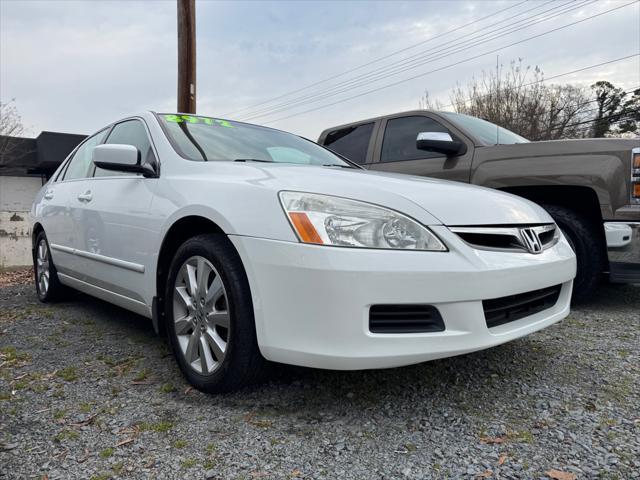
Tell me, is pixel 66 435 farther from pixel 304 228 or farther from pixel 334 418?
pixel 304 228

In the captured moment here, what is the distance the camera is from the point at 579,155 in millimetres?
3551

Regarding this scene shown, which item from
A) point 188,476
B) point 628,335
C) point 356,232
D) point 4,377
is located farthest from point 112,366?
point 628,335

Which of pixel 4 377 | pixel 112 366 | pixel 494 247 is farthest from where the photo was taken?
pixel 112 366

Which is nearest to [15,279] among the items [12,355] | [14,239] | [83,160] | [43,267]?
[43,267]

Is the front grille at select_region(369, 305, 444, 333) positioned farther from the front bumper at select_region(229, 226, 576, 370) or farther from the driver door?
the driver door

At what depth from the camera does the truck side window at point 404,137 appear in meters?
4.54

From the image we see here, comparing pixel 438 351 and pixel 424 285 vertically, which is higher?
pixel 424 285

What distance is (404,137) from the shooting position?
475 cm

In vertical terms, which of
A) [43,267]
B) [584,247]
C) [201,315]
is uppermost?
[584,247]

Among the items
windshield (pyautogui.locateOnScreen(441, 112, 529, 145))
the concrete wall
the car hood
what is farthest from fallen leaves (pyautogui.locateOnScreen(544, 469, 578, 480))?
the concrete wall

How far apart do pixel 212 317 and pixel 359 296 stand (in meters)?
0.74

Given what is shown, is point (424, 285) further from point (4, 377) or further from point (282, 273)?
point (4, 377)

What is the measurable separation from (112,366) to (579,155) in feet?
11.4

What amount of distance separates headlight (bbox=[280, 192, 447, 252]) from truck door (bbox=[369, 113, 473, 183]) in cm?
250
